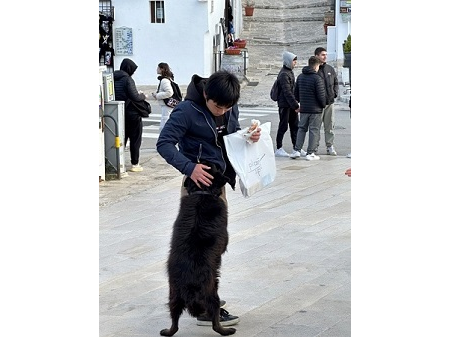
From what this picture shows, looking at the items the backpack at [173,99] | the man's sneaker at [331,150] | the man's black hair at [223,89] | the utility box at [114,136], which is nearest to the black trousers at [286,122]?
the man's sneaker at [331,150]

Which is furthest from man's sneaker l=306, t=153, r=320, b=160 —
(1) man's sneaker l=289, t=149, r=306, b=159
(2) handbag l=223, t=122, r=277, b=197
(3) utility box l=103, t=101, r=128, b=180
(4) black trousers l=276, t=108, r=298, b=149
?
(2) handbag l=223, t=122, r=277, b=197

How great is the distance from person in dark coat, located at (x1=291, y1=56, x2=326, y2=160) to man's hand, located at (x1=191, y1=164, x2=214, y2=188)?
28.7ft

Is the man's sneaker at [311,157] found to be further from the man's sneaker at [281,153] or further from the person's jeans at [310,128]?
the man's sneaker at [281,153]

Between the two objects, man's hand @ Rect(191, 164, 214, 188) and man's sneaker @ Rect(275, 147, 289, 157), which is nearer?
man's hand @ Rect(191, 164, 214, 188)

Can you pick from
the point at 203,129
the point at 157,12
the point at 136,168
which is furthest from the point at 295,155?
the point at 157,12

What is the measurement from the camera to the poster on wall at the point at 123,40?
1141 inches

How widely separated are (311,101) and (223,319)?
8782mm

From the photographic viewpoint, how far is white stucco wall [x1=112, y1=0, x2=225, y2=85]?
2900cm

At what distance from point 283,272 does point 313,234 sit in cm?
166

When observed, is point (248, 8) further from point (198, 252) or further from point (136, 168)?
point (198, 252)


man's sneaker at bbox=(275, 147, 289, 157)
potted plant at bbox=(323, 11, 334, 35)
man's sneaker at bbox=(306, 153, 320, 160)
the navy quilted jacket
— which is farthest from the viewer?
potted plant at bbox=(323, 11, 334, 35)

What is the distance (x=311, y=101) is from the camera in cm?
1543

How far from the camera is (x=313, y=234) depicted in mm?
10094

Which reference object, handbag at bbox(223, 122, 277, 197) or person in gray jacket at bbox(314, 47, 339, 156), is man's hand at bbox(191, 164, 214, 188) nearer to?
handbag at bbox(223, 122, 277, 197)
